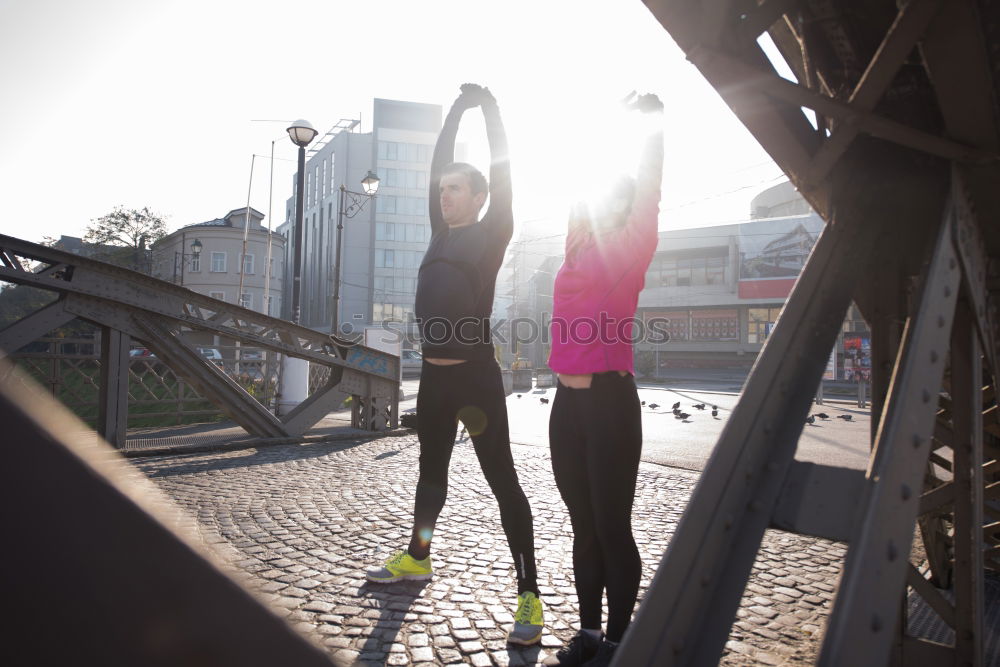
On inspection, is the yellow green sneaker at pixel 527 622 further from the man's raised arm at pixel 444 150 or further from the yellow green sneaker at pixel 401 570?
the man's raised arm at pixel 444 150

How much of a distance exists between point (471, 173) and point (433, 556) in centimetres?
214

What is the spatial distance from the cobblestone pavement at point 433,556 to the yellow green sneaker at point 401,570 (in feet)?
0.13

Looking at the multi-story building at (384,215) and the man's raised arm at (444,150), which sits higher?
the multi-story building at (384,215)

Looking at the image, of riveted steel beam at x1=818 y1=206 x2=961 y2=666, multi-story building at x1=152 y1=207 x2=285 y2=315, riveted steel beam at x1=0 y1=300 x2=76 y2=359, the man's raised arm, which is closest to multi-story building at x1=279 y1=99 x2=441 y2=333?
multi-story building at x1=152 y1=207 x2=285 y2=315

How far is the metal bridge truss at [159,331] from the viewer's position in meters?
5.57

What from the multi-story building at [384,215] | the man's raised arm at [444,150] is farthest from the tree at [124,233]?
the man's raised arm at [444,150]

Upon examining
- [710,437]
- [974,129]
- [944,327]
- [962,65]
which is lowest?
[710,437]

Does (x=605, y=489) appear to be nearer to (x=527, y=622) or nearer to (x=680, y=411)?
(x=527, y=622)

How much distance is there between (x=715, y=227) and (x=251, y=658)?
47.0 m

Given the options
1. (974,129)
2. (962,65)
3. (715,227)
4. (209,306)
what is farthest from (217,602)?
(715,227)

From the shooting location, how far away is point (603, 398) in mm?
2148

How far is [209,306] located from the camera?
22.2ft

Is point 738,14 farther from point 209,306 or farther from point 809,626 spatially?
point 209,306

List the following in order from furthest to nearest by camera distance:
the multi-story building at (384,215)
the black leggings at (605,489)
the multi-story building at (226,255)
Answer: the multi-story building at (384,215), the multi-story building at (226,255), the black leggings at (605,489)
